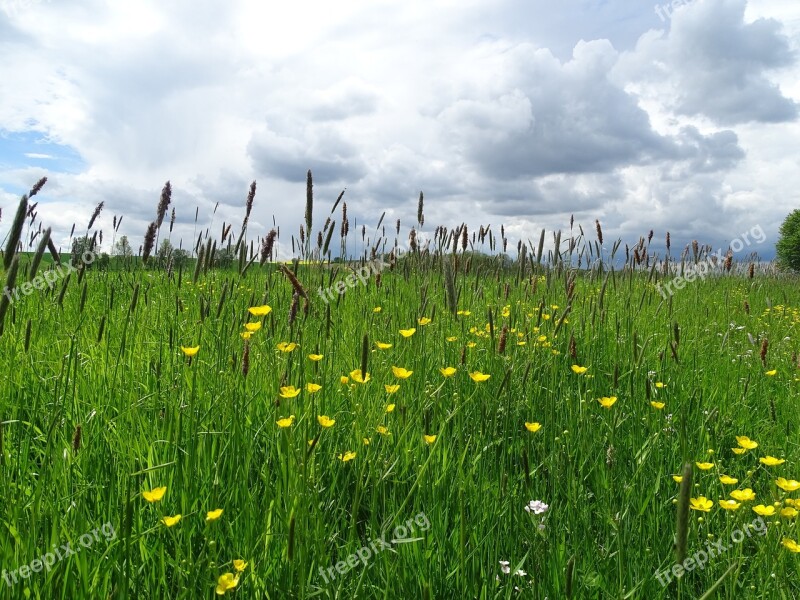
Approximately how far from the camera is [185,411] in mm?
2256

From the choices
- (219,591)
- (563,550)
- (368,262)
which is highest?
(368,262)

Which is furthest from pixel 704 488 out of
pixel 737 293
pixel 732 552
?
pixel 737 293

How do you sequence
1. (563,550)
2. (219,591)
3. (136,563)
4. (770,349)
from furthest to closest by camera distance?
(770,349)
(563,550)
(136,563)
(219,591)

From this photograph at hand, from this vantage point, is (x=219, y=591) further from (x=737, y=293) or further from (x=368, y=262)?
(x=737, y=293)

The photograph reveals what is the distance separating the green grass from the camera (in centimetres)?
141

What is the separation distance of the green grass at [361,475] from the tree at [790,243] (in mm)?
45528

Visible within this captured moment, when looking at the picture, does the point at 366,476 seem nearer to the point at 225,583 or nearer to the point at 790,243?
the point at 225,583

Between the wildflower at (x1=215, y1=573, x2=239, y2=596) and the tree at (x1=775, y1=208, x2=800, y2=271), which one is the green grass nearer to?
the wildflower at (x1=215, y1=573, x2=239, y2=596)

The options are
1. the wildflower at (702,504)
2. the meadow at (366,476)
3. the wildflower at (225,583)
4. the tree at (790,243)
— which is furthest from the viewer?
the tree at (790,243)

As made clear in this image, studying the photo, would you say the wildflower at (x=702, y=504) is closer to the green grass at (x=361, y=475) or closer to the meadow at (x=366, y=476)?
the meadow at (x=366, y=476)

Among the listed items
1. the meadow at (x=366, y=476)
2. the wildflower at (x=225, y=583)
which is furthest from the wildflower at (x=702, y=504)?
the wildflower at (x=225, y=583)

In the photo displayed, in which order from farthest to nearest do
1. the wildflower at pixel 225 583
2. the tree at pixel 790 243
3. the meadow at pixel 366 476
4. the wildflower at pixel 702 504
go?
the tree at pixel 790 243, the wildflower at pixel 702 504, the meadow at pixel 366 476, the wildflower at pixel 225 583

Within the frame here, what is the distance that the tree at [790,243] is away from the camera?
40469 mm

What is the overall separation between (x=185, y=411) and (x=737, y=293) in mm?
9126
